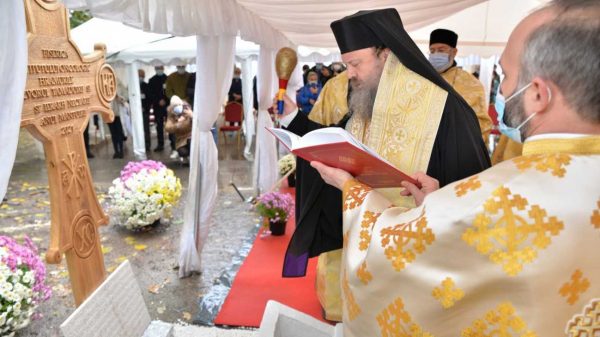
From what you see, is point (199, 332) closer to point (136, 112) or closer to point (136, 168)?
point (136, 168)

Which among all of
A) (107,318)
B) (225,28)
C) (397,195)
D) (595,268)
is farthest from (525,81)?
(225,28)

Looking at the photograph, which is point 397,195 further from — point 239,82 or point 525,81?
point 239,82

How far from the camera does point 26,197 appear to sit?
6.11 metres

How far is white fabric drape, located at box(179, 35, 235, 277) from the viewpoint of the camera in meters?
3.29

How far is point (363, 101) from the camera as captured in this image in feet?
6.85

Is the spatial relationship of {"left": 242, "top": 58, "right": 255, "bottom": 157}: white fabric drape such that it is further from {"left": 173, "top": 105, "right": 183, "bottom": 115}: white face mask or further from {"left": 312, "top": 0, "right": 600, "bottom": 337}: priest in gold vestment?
{"left": 312, "top": 0, "right": 600, "bottom": 337}: priest in gold vestment

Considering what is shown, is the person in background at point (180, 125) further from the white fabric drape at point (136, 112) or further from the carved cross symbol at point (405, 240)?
the carved cross symbol at point (405, 240)

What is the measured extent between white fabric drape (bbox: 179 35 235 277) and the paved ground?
0.30 meters

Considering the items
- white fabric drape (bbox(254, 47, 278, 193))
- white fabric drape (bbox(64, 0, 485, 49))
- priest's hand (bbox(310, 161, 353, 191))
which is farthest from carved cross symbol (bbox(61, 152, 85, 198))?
white fabric drape (bbox(254, 47, 278, 193))

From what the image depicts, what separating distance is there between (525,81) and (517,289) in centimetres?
48

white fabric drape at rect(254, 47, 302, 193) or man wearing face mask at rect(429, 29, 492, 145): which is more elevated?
man wearing face mask at rect(429, 29, 492, 145)

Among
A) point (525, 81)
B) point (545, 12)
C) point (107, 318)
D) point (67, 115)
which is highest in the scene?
point (545, 12)

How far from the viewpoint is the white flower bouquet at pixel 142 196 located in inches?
183

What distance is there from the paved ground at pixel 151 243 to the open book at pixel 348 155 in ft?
7.20
